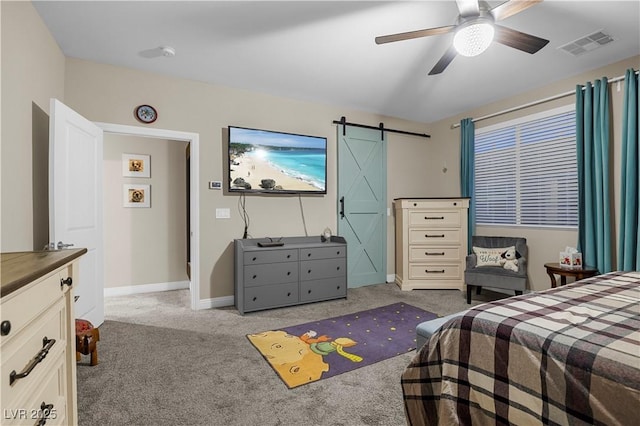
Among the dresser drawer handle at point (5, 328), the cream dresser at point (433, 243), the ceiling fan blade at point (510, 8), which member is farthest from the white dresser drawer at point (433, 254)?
the dresser drawer handle at point (5, 328)

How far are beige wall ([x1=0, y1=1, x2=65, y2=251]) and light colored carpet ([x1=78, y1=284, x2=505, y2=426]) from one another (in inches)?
41.5

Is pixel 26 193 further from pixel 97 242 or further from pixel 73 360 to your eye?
pixel 73 360

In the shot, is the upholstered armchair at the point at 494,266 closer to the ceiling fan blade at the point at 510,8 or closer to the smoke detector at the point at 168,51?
the ceiling fan blade at the point at 510,8

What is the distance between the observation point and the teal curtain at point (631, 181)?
2896 mm

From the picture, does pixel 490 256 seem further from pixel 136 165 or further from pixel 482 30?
pixel 136 165

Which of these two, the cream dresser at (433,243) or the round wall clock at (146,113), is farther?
the cream dresser at (433,243)

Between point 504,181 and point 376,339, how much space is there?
2942 millimetres

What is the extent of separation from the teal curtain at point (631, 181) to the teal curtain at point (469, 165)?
1.68 metres

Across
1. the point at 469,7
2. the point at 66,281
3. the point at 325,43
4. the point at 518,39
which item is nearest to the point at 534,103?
the point at 518,39

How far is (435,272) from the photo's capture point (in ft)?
14.5

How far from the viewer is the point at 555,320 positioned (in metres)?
1.15

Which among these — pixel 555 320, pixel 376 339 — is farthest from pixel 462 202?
pixel 555 320

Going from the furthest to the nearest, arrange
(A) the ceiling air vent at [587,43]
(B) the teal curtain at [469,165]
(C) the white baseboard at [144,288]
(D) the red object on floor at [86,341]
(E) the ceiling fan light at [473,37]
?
(B) the teal curtain at [469,165] → (C) the white baseboard at [144,288] → (A) the ceiling air vent at [587,43] → (D) the red object on floor at [86,341] → (E) the ceiling fan light at [473,37]

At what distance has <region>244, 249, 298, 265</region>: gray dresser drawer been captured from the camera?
3369 millimetres
